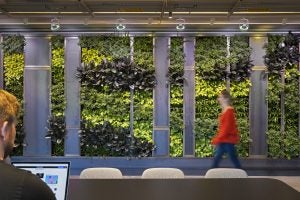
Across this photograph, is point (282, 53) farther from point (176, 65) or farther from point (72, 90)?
point (72, 90)

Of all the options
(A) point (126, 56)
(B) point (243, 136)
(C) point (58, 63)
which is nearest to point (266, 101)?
(B) point (243, 136)

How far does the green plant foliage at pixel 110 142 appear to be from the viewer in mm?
8445

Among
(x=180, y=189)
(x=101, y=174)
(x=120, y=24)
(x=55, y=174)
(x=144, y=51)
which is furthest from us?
(x=144, y=51)

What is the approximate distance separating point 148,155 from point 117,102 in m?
1.20

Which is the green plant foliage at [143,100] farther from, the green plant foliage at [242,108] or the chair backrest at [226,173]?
the chair backrest at [226,173]

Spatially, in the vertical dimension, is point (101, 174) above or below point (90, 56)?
below

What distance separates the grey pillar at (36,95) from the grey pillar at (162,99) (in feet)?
7.00

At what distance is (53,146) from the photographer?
8680 millimetres

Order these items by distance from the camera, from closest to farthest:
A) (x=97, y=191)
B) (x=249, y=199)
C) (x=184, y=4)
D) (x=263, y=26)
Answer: (x=249, y=199), (x=97, y=191), (x=184, y=4), (x=263, y=26)

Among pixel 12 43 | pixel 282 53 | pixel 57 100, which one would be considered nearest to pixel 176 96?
pixel 282 53

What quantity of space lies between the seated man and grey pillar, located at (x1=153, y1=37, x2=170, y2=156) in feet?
24.0

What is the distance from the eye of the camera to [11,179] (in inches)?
45.4

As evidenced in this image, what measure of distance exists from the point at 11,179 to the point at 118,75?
7328 mm

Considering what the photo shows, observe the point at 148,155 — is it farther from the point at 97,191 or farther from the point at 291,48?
the point at 97,191
